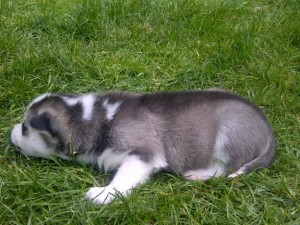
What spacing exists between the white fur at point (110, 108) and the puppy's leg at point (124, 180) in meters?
0.44

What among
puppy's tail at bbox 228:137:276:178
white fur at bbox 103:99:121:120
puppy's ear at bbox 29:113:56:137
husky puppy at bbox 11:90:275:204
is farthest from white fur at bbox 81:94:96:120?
puppy's tail at bbox 228:137:276:178

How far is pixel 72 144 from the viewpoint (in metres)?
4.26

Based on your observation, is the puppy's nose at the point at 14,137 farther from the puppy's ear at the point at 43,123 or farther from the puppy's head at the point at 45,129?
the puppy's ear at the point at 43,123

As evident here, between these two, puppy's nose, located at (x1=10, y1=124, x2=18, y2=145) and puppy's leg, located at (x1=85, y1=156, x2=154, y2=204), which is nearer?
puppy's leg, located at (x1=85, y1=156, x2=154, y2=204)

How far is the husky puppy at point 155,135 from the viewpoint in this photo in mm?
4238

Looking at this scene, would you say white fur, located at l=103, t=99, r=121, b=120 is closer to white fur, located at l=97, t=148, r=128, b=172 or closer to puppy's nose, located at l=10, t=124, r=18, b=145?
white fur, located at l=97, t=148, r=128, b=172

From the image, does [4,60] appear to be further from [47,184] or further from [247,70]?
[247,70]

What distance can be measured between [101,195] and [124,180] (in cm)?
24

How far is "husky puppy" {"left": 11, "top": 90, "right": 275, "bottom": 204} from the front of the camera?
4238 millimetres

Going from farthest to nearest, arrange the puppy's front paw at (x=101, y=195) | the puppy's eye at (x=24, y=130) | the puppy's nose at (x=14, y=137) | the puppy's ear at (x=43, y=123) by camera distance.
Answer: the puppy's nose at (x=14, y=137), the puppy's eye at (x=24, y=130), the puppy's ear at (x=43, y=123), the puppy's front paw at (x=101, y=195)

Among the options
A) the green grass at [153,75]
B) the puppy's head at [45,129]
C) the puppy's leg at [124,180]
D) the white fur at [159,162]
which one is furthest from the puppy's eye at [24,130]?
the white fur at [159,162]

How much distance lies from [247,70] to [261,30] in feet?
3.55

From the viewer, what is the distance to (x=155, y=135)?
14.1ft

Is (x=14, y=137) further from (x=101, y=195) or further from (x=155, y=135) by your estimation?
(x=155, y=135)
